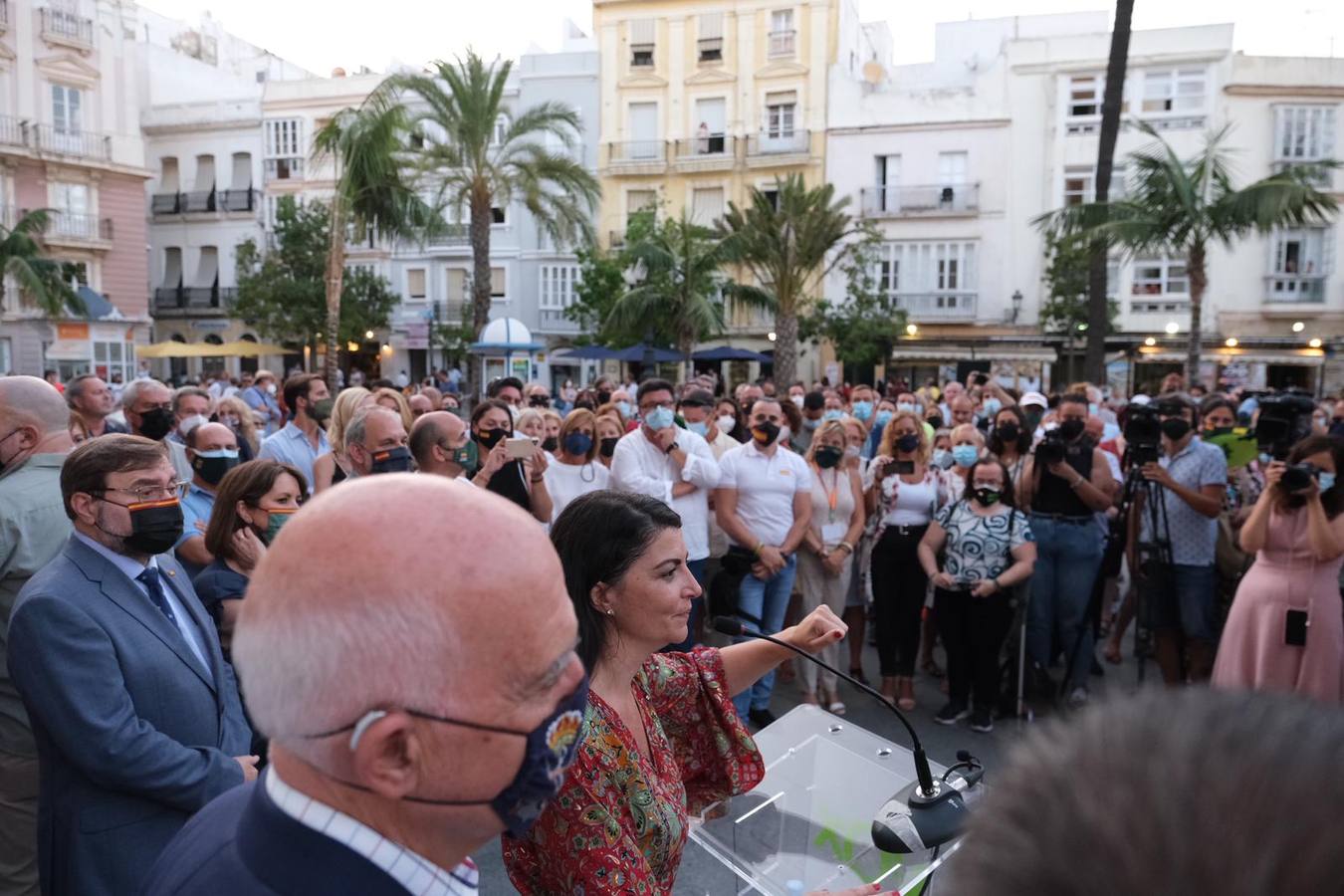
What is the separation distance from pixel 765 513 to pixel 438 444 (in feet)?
6.99

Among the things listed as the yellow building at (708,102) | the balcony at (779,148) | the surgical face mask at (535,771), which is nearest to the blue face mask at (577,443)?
the surgical face mask at (535,771)

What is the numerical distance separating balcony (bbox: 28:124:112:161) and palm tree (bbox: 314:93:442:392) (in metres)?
18.5

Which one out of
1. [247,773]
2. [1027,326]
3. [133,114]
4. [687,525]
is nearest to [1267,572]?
[687,525]

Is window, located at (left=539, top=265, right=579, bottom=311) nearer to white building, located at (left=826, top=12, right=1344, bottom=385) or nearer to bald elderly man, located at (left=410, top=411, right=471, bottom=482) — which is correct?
white building, located at (left=826, top=12, right=1344, bottom=385)

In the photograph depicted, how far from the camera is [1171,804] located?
64cm

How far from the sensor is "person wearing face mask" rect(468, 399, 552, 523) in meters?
5.07

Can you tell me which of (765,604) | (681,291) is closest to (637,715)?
(765,604)

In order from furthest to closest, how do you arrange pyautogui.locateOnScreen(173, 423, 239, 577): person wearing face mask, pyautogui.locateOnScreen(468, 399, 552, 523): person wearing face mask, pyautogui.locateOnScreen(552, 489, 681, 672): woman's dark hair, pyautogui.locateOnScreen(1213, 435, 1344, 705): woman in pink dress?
1. pyautogui.locateOnScreen(468, 399, 552, 523): person wearing face mask
2. pyautogui.locateOnScreen(1213, 435, 1344, 705): woman in pink dress
3. pyautogui.locateOnScreen(173, 423, 239, 577): person wearing face mask
4. pyautogui.locateOnScreen(552, 489, 681, 672): woman's dark hair

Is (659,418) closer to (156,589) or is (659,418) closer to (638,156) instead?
(156,589)

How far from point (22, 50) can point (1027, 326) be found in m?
32.2

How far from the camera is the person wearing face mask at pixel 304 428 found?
5.84m

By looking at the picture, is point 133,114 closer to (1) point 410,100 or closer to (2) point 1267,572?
(1) point 410,100

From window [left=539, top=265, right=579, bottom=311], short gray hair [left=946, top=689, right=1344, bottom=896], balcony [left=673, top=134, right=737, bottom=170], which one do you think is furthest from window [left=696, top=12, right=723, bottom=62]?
short gray hair [left=946, top=689, right=1344, bottom=896]

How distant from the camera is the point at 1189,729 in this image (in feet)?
2.20
